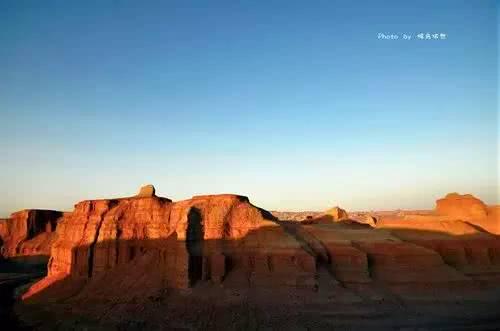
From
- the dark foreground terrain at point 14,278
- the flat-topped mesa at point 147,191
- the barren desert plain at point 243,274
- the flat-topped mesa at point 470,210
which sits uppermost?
the flat-topped mesa at point 147,191

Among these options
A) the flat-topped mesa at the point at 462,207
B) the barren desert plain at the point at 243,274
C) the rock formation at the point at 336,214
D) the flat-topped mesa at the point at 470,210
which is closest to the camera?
the barren desert plain at the point at 243,274

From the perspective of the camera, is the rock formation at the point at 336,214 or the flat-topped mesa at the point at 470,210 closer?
the flat-topped mesa at the point at 470,210

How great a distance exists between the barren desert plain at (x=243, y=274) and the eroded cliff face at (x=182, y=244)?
13 centimetres

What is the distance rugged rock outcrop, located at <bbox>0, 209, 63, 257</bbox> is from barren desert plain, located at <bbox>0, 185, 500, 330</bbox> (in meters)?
46.5

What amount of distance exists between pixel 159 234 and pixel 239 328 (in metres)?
18.2

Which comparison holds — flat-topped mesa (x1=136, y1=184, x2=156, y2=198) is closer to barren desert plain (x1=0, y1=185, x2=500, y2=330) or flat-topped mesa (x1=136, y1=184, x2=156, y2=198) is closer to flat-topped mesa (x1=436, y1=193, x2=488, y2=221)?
barren desert plain (x1=0, y1=185, x2=500, y2=330)

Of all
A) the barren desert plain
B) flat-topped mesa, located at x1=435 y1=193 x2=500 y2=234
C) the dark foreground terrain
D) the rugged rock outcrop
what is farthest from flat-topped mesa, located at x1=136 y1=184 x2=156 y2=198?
the rugged rock outcrop

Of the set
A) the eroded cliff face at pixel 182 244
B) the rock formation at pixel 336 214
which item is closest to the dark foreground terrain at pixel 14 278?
the eroded cliff face at pixel 182 244

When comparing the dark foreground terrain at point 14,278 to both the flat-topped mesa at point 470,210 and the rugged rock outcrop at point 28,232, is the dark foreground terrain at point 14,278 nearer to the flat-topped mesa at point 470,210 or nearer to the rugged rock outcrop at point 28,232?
the rugged rock outcrop at point 28,232

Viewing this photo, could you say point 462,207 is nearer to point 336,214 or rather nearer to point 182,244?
point 336,214

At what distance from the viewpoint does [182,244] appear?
44.1 m

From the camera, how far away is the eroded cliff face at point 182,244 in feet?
139

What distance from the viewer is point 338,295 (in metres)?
39.6

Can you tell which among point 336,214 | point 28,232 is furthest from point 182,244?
point 28,232
